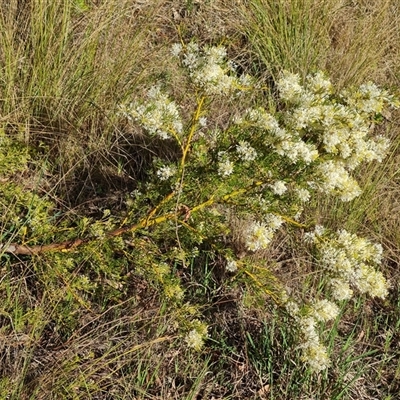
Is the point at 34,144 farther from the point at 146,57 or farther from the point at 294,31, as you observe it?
the point at 294,31

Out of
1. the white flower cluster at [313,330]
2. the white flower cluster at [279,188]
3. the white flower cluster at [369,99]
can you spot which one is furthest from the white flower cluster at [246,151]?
the white flower cluster at [313,330]

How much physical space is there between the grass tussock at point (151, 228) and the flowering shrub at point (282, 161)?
0.02m

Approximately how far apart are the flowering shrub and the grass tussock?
0.8 inches

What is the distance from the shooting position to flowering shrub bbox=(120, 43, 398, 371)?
6.23ft

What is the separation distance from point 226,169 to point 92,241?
552 mm

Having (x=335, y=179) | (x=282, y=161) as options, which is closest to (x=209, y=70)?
(x=282, y=161)

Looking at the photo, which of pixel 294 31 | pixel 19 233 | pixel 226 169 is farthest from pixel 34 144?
pixel 294 31

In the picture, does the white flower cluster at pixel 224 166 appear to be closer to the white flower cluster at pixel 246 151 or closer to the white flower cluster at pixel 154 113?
the white flower cluster at pixel 246 151

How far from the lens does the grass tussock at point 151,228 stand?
2199mm

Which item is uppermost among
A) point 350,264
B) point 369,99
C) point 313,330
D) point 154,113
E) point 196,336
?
point 369,99

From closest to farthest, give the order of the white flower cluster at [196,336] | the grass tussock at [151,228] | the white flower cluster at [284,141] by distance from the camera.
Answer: the white flower cluster at [284,141]
the white flower cluster at [196,336]
the grass tussock at [151,228]

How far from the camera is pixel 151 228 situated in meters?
2.44

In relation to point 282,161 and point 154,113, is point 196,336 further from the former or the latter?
point 154,113

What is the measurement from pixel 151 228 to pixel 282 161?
2.20ft
